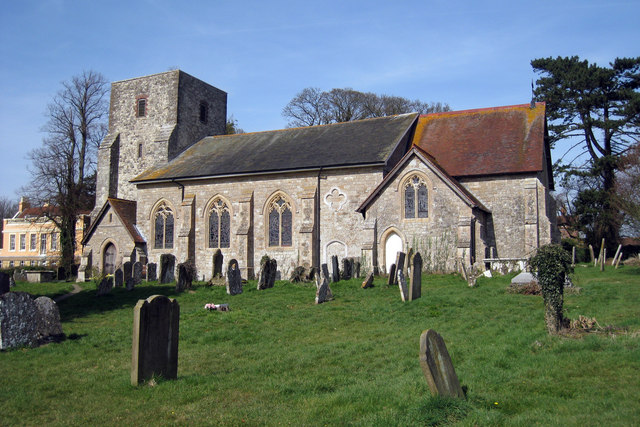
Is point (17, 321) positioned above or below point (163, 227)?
below

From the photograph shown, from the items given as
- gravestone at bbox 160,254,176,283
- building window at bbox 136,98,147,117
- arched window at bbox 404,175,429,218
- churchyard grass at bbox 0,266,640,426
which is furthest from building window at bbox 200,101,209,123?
churchyard grass at bbox 0,266,640,426

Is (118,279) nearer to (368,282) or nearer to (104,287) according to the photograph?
(104,287)

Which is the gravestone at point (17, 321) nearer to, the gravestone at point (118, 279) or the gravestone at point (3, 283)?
the gravestone at point (3, 283)

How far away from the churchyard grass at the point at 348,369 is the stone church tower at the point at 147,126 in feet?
75.3

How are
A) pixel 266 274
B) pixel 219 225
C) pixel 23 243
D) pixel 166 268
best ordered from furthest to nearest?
pixel 23 243
pixel 219 225
pixel 166 268
pixel 266 274

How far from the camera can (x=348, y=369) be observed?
8875mm

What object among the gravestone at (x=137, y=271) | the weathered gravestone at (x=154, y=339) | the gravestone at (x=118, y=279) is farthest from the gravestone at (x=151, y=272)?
the weathered gravestone at (x=154, y=339)

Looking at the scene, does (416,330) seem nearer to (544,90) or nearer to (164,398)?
(164,398)

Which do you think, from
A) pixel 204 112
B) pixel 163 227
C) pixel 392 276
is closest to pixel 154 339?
pixel 392 276

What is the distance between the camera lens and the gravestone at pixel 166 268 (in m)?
24.5

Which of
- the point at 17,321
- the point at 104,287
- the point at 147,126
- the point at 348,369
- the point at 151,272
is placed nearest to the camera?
the point at 348,369

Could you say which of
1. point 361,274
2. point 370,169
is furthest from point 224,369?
point 370,169

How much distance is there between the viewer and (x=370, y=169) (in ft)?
88.7

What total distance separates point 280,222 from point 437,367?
75.6ft
